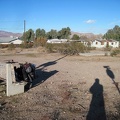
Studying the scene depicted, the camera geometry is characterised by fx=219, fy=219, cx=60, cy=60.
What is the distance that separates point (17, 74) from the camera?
9609 millimetres

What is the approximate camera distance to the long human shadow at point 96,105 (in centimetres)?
641

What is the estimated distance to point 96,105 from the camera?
7.45 metres

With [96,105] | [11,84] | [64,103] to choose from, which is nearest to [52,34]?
[11,84]

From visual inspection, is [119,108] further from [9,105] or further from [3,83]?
[3,83]

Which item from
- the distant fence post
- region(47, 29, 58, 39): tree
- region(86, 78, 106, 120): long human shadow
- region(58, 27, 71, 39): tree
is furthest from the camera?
region(47, 29, 58, 39): tree

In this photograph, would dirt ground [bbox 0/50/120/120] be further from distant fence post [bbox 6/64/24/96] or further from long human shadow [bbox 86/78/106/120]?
distant fence post [bbox 6/64/24/96]

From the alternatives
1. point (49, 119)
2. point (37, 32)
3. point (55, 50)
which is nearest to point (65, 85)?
point (49, 119)

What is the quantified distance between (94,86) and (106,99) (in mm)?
2316

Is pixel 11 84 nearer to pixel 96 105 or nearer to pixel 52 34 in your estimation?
pixel 96 105

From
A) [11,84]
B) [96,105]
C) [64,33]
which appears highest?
[64,33]

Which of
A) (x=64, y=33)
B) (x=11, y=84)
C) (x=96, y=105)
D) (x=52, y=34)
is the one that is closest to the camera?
(x=96, y=105)

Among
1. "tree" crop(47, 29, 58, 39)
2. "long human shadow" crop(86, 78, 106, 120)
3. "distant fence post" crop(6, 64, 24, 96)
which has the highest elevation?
"tree" crop(47, 29, 58, 39)

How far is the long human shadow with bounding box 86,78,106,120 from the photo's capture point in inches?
252

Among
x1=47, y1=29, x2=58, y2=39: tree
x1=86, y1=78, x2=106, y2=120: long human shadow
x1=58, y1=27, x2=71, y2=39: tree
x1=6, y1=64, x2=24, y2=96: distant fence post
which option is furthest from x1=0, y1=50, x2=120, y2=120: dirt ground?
x1=47, y1=29, x2=58, y2=39: tree
